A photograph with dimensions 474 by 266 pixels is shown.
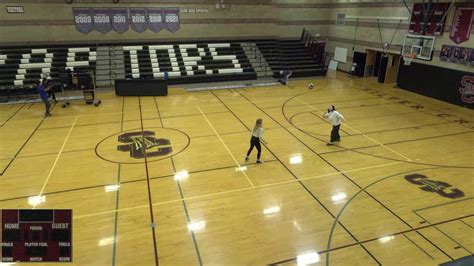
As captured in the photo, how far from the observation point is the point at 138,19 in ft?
66.7

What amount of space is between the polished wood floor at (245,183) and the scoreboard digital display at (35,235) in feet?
7.15

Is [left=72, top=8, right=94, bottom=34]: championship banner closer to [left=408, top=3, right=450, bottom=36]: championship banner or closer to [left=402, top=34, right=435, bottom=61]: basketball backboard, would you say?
[left=402, top=34, right=435, bottom=61]: basketball backboard

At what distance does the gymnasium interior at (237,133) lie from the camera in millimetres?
6215

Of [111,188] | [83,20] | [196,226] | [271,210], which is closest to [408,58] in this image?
[271,210]

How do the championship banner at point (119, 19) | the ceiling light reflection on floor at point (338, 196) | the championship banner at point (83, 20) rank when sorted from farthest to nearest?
the championship banner at point (119, 19)
the championship banner at point (83, 20)
the ceiling light reflection on floor at point (338, 196)


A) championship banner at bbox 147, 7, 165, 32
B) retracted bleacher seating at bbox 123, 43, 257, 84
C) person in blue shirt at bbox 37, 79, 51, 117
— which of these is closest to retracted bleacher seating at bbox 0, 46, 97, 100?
retracted bleacher seating at bbox 123, 43, 257, 84

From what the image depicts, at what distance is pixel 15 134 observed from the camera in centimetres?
1155

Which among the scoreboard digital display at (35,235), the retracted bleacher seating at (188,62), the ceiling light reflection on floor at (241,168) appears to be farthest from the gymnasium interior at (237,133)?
the ceiling light reflection on floor at (241,168)

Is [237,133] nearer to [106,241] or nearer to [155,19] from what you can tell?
[106,241]

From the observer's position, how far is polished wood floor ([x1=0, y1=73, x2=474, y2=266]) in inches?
241

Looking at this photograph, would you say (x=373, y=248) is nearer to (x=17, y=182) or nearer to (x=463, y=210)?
(x=463, y=210)

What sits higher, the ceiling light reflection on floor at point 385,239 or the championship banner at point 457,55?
the championship banner at point 457,55

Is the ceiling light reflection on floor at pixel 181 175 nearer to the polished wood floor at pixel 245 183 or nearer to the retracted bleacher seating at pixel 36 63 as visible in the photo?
the polished wood floor at pixel 245 183

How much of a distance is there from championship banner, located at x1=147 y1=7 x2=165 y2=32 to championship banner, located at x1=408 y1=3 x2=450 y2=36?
14.5m
